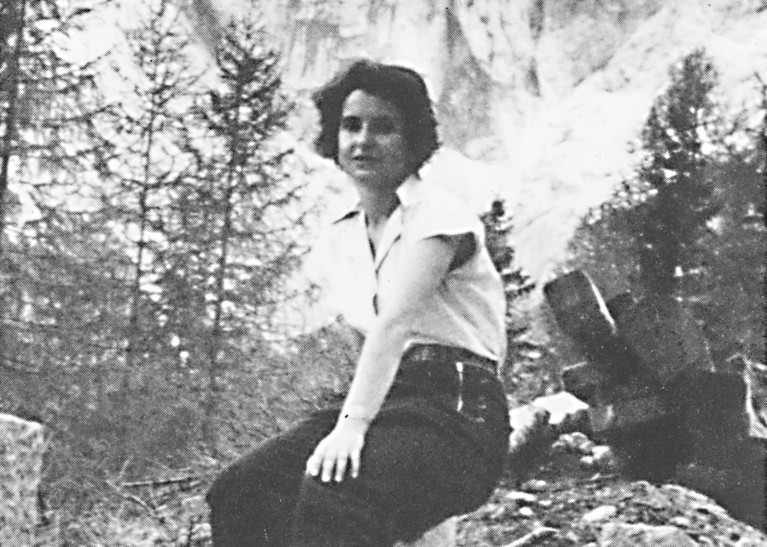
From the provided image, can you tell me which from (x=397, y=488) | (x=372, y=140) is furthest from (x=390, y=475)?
(x=372, y=140)

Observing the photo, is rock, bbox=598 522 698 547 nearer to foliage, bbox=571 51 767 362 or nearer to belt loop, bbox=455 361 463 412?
belt loop, bbox=455 361 463 412

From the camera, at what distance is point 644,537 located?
218cm

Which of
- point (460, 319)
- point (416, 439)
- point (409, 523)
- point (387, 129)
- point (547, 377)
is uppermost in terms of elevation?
point (387, 129)

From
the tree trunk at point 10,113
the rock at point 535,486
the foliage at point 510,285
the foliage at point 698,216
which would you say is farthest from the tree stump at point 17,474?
the foliage at point 698,216

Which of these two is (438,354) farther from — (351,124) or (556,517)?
(556,517)

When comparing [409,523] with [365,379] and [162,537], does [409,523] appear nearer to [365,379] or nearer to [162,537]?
[365,379]

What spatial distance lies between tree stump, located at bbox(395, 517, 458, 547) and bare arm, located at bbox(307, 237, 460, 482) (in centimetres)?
23

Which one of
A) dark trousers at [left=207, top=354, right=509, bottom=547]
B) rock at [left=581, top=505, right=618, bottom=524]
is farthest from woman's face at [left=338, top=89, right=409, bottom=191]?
rock at [left=581, top=505, right=618, bottom=524]

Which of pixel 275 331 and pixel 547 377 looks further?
pixel 547 377

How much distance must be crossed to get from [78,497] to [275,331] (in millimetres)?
1594

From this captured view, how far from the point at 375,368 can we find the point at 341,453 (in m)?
0.13

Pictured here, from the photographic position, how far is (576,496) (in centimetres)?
279

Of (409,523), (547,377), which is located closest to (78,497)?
(409,523)

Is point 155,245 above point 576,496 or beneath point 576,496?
above
